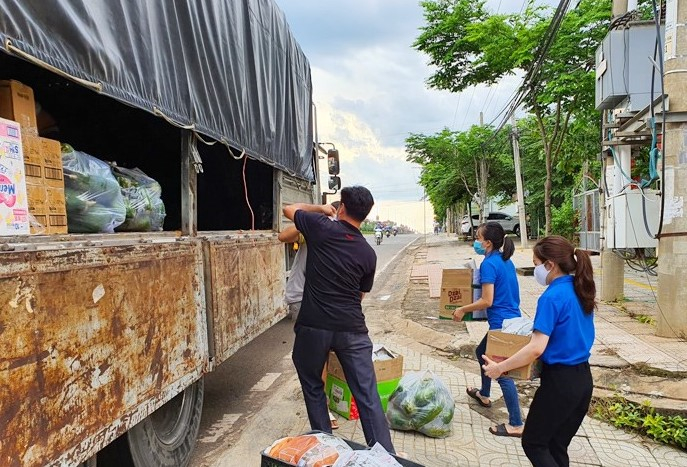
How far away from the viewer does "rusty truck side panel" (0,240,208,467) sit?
5.25 feet

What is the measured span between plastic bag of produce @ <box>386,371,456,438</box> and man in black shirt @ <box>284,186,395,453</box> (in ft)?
2.42

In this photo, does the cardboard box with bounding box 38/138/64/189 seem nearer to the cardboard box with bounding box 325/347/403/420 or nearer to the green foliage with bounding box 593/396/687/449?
the cardboard box with bounding box 325/347/403/420

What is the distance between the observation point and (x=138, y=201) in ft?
9.32

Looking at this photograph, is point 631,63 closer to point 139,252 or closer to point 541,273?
point 541,273

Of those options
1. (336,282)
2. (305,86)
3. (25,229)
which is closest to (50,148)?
(25,229)

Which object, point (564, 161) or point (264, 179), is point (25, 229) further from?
point (564, 161)

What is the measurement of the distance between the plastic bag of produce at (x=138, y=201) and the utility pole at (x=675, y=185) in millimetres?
5087

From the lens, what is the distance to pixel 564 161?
50.2 feet

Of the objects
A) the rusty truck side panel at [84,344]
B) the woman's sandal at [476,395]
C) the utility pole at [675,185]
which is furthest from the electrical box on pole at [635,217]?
the rusty truck side panel at [84,344]

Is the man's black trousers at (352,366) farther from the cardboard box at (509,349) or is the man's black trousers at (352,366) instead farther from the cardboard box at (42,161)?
the cardboard box at (42,161)

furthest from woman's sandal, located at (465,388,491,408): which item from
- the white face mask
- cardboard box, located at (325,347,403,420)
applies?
the white face mask

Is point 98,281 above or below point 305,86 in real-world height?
below

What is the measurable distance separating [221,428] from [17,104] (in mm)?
2774

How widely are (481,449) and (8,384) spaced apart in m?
A: 2.84
